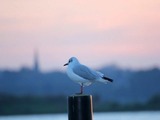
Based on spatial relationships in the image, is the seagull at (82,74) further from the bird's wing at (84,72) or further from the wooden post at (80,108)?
the wooden post at (80,108)

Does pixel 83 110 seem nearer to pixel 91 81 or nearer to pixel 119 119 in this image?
pixel 91 81

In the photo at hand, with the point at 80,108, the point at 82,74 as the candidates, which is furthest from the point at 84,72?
the point at 80,108

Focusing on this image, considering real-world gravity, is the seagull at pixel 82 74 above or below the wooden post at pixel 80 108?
above

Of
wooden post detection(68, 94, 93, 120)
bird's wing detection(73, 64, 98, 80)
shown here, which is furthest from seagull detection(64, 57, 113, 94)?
wooden post detection(68, 94, 93, 120)

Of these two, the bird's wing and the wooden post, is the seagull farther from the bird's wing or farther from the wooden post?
the wooden post

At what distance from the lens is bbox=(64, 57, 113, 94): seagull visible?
8.95 metres

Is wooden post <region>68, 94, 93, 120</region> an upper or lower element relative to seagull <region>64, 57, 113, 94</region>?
lower

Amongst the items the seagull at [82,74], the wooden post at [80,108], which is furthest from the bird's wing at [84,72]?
the wooden post at [80,108]

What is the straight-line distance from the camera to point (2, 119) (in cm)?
3100

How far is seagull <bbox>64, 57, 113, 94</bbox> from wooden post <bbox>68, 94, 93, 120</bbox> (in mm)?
1939

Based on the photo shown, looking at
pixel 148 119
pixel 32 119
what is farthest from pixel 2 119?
pixel 148 119

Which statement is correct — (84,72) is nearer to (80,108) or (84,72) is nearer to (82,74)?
(82,74)

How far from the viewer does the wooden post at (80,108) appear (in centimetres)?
689

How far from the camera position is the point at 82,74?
9.14m
